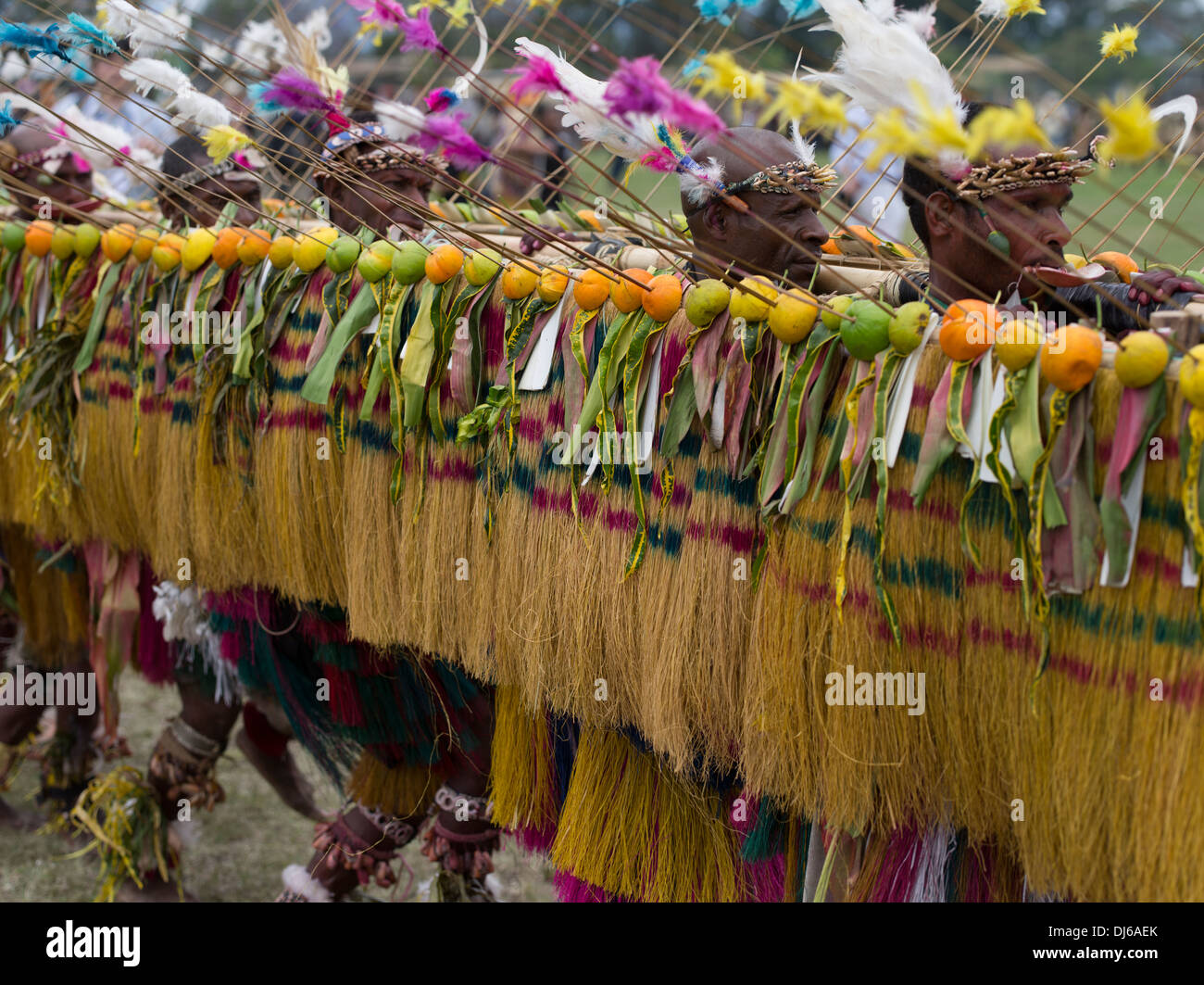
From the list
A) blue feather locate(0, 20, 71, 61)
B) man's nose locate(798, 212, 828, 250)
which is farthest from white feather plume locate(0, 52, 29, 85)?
man's nose locate(798, 212, 828, 250)

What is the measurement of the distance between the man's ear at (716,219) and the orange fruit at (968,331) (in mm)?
505

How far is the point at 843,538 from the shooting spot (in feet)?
4.97

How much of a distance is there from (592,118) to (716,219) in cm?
29

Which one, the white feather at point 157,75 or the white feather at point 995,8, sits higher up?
the white feather at point 157,75

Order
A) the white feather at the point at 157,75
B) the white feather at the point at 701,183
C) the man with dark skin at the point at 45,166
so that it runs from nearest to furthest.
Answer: the white feather at the point at 701,183 → the white feather at the point at 157,75 → the man with dark skin at the point at 45,166

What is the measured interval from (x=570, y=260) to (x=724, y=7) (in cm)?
51

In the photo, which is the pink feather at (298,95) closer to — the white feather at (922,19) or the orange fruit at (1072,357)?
the white feather at (922,19)

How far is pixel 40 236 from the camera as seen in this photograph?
267cm

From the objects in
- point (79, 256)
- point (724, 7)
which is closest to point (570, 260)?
point (724, 7)

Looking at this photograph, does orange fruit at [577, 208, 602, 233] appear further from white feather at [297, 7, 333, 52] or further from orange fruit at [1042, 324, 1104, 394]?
orange fruit at [1042, 324, 1104, 394]

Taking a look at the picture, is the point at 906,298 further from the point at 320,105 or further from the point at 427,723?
the point at 427,723

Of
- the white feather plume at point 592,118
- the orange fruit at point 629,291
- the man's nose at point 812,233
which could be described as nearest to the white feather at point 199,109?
the white feather plume at point 592,118

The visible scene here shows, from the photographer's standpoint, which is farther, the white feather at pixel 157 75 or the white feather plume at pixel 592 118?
the white feather at pixel 157 75

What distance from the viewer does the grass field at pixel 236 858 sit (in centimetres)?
309
